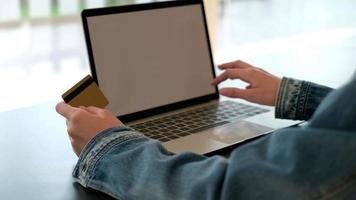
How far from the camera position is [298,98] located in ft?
3.21

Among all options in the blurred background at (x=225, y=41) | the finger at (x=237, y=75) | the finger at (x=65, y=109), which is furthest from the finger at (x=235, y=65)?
the finger at (x=65, y=109)

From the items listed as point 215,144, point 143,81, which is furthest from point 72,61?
point 215,144

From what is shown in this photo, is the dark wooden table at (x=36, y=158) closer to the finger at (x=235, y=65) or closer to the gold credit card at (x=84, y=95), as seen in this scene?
the gold credit card at (x=84, y=95)

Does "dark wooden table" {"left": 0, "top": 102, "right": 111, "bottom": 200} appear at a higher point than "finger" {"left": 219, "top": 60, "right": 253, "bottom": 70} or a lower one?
lower

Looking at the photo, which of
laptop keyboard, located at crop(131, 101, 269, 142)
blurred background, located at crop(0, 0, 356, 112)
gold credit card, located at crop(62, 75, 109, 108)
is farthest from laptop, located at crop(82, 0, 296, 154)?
blurred background, located at crop(0, 0, 356, 112)

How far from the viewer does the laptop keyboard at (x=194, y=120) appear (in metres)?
0.99

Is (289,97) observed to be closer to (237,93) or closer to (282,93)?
(282,93)

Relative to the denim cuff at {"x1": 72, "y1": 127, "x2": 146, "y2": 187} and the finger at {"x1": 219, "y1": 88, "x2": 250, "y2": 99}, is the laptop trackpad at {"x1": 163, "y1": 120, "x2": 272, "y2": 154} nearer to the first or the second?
the finger at {"x1": 219, "y1": 88, "x2": 250, "y2": 99}

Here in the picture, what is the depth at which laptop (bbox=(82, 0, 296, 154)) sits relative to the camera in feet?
3.30

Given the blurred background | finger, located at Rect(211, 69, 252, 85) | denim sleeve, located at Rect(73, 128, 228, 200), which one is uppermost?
denim sleeve, located at Rect(73, 128, 228, 200)

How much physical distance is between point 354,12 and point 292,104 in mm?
3555

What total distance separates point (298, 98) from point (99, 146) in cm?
44

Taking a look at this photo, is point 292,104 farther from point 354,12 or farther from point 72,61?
point 354,12

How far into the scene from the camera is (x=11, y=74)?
11.4ft
